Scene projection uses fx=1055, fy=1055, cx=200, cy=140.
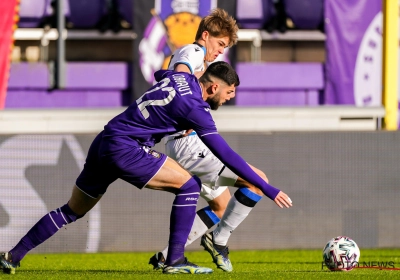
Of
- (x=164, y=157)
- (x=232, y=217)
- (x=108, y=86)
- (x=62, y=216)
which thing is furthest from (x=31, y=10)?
(x=164, y=157)

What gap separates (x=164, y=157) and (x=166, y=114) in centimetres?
40

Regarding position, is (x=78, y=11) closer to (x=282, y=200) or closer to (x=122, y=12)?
(x=122, y=12)

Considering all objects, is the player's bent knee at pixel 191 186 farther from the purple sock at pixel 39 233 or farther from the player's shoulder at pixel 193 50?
the player's shoulder at pixel 193 50

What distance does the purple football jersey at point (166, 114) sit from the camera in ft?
25.1

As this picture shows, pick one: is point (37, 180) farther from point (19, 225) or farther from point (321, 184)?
point (321, 184)

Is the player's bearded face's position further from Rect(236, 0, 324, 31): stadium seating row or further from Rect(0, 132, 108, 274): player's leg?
Rect(236, 0, 324, 31): stadium seating row

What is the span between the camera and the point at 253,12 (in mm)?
16500

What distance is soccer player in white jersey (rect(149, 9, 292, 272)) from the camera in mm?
8844

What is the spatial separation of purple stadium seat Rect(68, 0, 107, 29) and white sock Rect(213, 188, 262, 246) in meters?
8.36

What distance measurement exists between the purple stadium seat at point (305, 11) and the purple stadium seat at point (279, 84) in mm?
822

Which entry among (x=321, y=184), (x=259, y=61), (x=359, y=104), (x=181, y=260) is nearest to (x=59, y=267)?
(x=181, y=260)

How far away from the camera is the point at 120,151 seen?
777 centimetres

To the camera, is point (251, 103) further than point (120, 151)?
Yes

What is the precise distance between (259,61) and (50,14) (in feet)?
11.8
